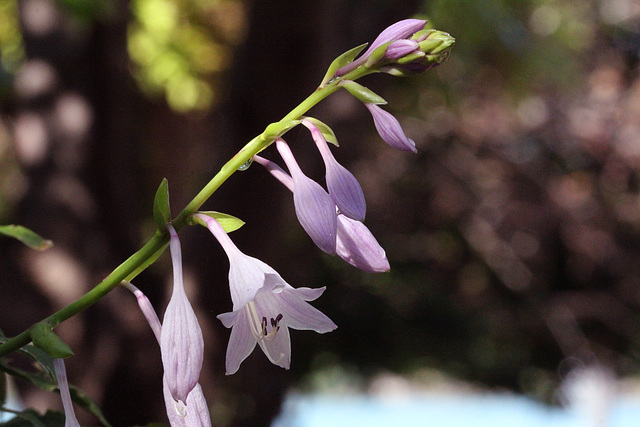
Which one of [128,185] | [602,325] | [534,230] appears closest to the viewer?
[128,185]

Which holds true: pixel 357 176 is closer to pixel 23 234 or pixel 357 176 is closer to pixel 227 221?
pixel 23 234

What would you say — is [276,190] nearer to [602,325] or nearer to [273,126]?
[273,126]

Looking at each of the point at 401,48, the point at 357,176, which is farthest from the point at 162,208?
the point at 357,176

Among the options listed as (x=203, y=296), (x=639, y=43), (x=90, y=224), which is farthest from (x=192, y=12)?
(x=639, y=43)

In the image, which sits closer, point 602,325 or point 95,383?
point 95,383

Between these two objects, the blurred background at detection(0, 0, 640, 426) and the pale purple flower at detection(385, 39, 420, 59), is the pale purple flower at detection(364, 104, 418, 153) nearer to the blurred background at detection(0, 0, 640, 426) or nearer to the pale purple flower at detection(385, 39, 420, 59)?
the pale purple flower at detection(385, 39, 420, 59)

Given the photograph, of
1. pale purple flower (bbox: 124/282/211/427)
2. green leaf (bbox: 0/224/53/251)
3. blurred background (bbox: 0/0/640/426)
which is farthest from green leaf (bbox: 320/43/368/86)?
blurred background (bbox: 0/0/640/426)
